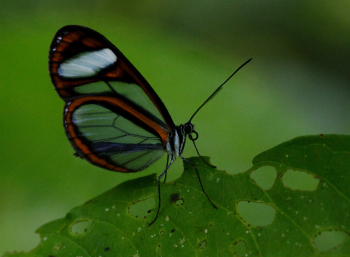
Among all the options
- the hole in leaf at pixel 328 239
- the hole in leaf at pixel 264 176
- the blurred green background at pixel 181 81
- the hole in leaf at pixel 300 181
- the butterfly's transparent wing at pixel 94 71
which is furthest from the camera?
the blurred green background at pixel 181 81

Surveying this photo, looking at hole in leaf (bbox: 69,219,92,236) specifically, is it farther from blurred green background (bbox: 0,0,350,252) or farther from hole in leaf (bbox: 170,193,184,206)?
blurred green background (bbox: 0,0,350,252)

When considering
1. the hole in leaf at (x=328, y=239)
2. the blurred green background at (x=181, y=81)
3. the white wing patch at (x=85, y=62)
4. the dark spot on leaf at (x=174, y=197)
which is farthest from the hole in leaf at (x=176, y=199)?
the blurred green background at (x=181, y=81)

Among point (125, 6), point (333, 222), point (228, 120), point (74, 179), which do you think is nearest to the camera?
point (333, 222)

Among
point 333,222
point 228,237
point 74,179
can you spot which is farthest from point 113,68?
point 333,222

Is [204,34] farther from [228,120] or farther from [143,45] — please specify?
[228,120]

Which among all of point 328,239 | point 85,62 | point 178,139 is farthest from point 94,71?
point 328,239

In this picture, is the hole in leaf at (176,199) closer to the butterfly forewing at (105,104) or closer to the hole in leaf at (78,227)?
the hole in leaf at (78,227)

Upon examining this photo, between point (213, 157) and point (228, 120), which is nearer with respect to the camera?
point (213, 157)
